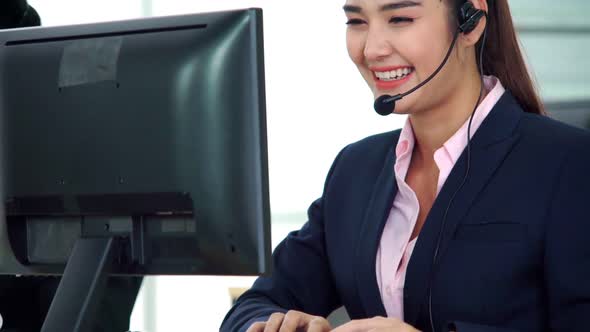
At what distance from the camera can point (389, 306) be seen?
1.57 meters

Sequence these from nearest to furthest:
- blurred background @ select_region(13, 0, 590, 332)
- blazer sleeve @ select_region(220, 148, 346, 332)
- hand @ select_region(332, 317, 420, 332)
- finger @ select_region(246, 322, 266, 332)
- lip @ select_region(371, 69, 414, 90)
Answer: hand @ select_region(332, 317, 420, 332)
finger @ select_region(246, 322, 266, 332)
lip @ select_region(371, 69, 414, 90)
blazer sleeve @ select_region(220, 148, 346, 332)
blurred background @ select_region(13, 0, 590, 332)

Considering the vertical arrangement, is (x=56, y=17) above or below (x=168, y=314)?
above

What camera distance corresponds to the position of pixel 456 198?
151 cm

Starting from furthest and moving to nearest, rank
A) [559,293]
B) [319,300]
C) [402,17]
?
[319,300]
[402,17]
[559,293]

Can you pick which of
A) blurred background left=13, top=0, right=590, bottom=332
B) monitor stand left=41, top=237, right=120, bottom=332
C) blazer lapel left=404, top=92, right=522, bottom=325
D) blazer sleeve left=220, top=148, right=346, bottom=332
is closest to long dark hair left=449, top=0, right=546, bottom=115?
blazer lapel left=404, top=92, right=522, bottom=325

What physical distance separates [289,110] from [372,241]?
10.2ft

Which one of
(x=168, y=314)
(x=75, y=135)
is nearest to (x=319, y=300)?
(x=75, y=135)

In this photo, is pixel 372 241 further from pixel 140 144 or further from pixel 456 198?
pixel 140 144

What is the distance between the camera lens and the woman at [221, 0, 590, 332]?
1429 millimetres

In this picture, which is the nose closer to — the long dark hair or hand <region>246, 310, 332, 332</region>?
the long dark hair

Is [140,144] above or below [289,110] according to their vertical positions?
above

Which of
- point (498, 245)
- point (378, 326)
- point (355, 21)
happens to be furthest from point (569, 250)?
point (355, 21)

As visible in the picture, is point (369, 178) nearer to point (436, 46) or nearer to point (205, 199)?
point (436, 46)

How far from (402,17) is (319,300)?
1.72 feet
